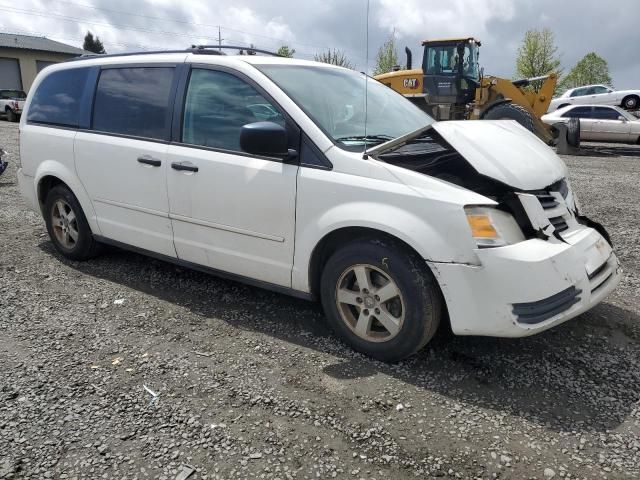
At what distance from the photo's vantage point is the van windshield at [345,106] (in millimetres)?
3496

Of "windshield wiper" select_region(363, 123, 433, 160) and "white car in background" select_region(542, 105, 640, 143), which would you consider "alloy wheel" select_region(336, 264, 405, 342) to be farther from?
"white car in background" select_region(542, 105, 640, 143)

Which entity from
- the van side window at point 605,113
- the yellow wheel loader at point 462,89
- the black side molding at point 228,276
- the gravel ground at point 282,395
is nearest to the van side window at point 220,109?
the black side molding at point 228,276

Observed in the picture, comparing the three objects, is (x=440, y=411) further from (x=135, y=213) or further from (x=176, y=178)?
(x=135, y=213)

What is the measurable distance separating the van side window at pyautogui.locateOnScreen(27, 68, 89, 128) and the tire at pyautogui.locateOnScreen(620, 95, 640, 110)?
24045 mm

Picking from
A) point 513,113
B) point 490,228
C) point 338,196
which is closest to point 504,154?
A: point 490,228

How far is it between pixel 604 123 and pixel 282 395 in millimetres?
17314

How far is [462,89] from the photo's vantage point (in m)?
14.5

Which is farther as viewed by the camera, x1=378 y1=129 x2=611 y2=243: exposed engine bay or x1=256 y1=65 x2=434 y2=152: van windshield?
x1=256 y1=65 x2=434 y2=152: van windshield

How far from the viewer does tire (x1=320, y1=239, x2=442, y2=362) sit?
2.99 m

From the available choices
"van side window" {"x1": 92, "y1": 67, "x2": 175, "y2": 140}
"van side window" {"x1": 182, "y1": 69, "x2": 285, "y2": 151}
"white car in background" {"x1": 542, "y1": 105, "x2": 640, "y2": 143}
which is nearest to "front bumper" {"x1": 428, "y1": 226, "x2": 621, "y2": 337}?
"van side window" {"x1": 182, "y1": 69, "x2": 285, "y2": 151}

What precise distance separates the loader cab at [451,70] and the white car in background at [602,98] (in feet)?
31.9

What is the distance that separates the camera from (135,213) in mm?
4301

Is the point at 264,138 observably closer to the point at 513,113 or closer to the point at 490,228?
the point at 490,228

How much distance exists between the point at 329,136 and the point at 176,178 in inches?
48.7
